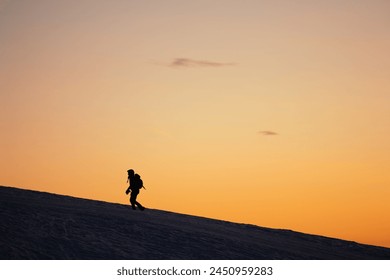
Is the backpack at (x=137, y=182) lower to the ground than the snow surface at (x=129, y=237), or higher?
higher

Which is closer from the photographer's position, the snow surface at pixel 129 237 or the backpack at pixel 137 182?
the snow surface at pixel 129 237

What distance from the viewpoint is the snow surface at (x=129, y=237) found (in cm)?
2344

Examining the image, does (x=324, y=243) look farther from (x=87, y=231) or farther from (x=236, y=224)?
(x=87, y=231)

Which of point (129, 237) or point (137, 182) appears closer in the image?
point (129, 237)

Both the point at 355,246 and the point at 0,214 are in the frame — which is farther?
the point at 355,246

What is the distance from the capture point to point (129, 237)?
84.7ft

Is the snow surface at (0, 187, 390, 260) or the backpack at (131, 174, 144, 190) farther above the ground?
the backpack at (131, 174, 144, 190)

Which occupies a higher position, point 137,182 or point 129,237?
point 137,182

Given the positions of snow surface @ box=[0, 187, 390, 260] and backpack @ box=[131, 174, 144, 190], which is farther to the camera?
backpack @ box=[131, 174, 144, 190]

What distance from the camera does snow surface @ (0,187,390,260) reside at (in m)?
23.4
